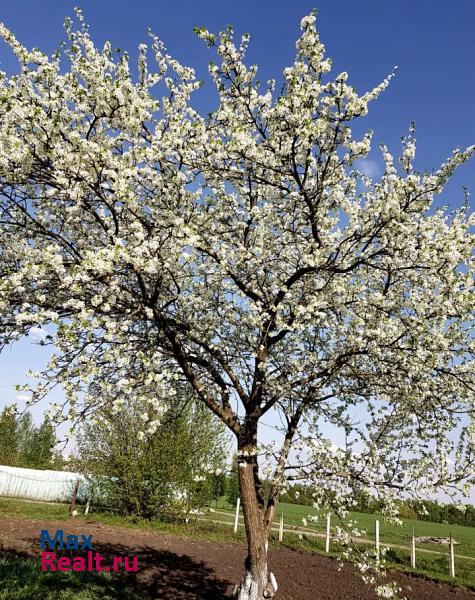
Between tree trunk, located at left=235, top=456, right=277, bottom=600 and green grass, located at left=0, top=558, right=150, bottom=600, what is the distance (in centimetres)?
303

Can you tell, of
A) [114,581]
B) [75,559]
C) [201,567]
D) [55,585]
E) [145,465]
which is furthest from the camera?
[145,465]

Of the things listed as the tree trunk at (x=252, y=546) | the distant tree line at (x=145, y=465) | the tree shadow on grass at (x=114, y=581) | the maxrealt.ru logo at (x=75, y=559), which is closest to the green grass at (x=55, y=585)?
the tree shadow on grass at (x=114, y=581)

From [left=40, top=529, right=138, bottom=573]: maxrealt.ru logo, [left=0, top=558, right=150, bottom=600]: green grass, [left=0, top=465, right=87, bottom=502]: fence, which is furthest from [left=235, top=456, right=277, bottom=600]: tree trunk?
[left=0, top=465, right=87, bottom=502]: fence

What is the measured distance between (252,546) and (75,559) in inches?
251

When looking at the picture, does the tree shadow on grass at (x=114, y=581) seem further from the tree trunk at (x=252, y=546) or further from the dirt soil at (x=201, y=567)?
the tree trunk at (x=252, y=546)

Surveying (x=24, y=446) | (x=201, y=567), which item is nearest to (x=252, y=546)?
(x=201, y=567)

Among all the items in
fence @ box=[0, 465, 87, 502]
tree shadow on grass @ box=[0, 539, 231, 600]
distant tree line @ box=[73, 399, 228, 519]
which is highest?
distant tree line @ box=[73, 399, 228, 519]

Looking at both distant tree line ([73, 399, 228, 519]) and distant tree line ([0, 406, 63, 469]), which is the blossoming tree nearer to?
distant tree line ([0, 406, 63, 469])

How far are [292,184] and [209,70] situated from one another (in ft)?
6.70

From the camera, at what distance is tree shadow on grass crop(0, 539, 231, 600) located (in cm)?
791

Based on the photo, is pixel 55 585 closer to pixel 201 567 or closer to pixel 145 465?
pixel 201 567

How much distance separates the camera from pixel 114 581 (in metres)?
9.76

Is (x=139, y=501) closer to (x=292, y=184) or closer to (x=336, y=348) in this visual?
(x=336, y=348)

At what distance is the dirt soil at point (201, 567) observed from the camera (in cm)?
1072
